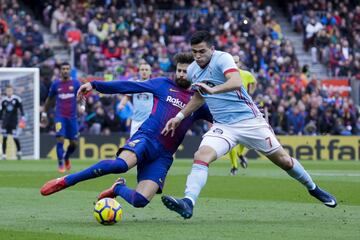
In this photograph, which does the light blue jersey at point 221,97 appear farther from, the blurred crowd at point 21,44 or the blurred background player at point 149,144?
the blurred crowd at point 21,44

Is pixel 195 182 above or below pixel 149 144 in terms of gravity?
below

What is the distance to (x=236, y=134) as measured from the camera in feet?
37.2

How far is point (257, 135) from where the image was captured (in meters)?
11.4

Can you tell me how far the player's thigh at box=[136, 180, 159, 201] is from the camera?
1106 cm

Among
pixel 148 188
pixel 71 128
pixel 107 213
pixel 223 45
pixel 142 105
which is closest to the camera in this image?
pixel 107 213

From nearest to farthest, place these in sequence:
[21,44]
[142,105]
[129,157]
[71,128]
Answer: [129,157] → [142,105] → [71,128] → [21,44]

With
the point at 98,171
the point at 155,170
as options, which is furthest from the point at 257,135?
the point at 98,171

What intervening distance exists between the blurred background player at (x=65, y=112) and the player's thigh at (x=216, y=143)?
10758mm

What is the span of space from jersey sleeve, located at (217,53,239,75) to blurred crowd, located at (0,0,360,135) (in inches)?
744

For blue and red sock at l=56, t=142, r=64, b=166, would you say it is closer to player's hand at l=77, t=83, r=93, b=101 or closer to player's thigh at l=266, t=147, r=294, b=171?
player's thigh at l=266, t=147, r=294, b=171

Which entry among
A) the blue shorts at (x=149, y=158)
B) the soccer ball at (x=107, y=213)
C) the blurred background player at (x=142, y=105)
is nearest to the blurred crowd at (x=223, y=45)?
the blurred background player at (x=142, y=105)

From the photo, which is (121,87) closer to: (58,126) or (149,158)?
(149,158)

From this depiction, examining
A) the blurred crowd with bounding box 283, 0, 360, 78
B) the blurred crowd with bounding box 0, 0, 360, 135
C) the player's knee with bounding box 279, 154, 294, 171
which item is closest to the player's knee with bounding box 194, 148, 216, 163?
the player's knee with bounding box 279, 154, 294, 171

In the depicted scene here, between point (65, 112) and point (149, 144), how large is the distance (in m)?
11.0
